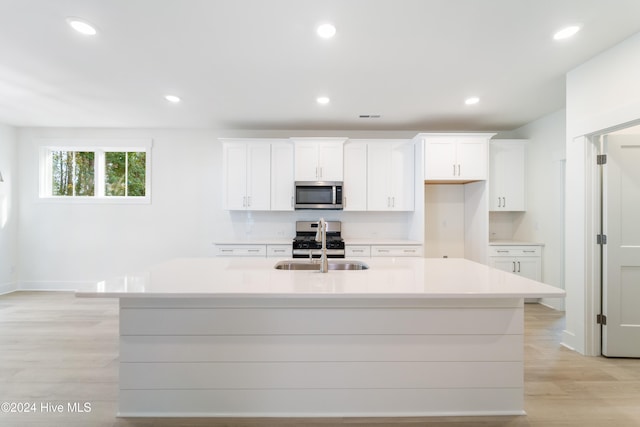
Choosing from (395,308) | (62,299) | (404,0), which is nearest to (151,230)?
(62,299)

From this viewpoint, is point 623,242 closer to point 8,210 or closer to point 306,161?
point 306,161

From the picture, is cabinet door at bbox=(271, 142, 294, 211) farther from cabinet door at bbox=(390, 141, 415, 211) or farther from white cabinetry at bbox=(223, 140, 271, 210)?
cabinet door at bbox=(390, 141, 415, 211)

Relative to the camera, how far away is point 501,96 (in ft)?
11.4

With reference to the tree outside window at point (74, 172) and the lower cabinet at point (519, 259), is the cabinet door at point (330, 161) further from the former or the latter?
the tree outside window at point (74, 172)

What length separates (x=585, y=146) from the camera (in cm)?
276

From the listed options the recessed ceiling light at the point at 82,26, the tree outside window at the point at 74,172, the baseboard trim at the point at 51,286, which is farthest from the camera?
the tree outside window at the point at 74,172

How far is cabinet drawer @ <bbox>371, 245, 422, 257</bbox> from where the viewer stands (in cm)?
424

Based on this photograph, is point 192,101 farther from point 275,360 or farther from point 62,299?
point 62,299

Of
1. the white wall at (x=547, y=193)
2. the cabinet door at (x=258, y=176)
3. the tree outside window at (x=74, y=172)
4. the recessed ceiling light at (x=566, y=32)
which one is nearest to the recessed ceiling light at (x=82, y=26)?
the cabinet door at (x=258, y=176)

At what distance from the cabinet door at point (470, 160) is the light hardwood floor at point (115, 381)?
6.51 feet

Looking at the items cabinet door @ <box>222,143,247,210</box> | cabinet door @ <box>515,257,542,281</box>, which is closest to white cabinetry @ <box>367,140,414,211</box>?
cabinet door @ <box>515,257,542,281</box>

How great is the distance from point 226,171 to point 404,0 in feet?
10.8

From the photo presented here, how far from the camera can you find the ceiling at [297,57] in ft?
6.66

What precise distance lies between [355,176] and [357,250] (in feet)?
3.66
